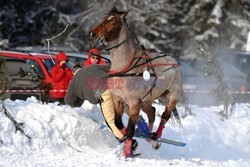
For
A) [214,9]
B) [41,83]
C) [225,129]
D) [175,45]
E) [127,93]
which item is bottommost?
[175,45]

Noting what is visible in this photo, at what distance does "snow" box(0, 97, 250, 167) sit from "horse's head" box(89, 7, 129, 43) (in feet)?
5.41

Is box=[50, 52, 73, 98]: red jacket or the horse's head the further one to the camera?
box=[50, 52, 73, 98]: red jacket

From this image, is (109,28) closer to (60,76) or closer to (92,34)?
(92,34)

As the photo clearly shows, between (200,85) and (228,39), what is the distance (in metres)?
20.7

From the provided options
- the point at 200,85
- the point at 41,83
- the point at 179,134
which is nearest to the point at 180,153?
the point at 179,134

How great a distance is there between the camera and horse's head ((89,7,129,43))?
764cm

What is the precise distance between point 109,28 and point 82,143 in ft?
6.63

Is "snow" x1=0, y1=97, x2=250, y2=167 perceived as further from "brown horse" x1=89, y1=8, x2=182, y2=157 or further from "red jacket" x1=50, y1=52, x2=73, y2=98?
"red jacket" x1=50, y1=52, x2=73, y2=98

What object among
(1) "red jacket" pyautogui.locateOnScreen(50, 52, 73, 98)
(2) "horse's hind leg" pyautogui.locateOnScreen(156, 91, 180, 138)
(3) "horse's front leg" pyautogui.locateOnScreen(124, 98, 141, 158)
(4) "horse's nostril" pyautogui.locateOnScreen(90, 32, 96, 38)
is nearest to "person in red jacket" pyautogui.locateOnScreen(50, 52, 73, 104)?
(1) "red jacket" pyautogui.locateOnScreen(50, 52, 73, 98)

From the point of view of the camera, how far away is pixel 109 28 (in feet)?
25.7

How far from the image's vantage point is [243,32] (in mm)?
36656

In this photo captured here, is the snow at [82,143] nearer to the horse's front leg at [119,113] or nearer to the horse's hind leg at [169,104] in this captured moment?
the horse's front leg at [119,113]

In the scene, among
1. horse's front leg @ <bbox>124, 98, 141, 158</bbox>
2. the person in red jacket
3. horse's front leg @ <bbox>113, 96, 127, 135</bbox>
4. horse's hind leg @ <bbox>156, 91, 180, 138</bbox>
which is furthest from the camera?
the person in red jacket

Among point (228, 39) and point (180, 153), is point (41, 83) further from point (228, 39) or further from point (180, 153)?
point (228, 39)
